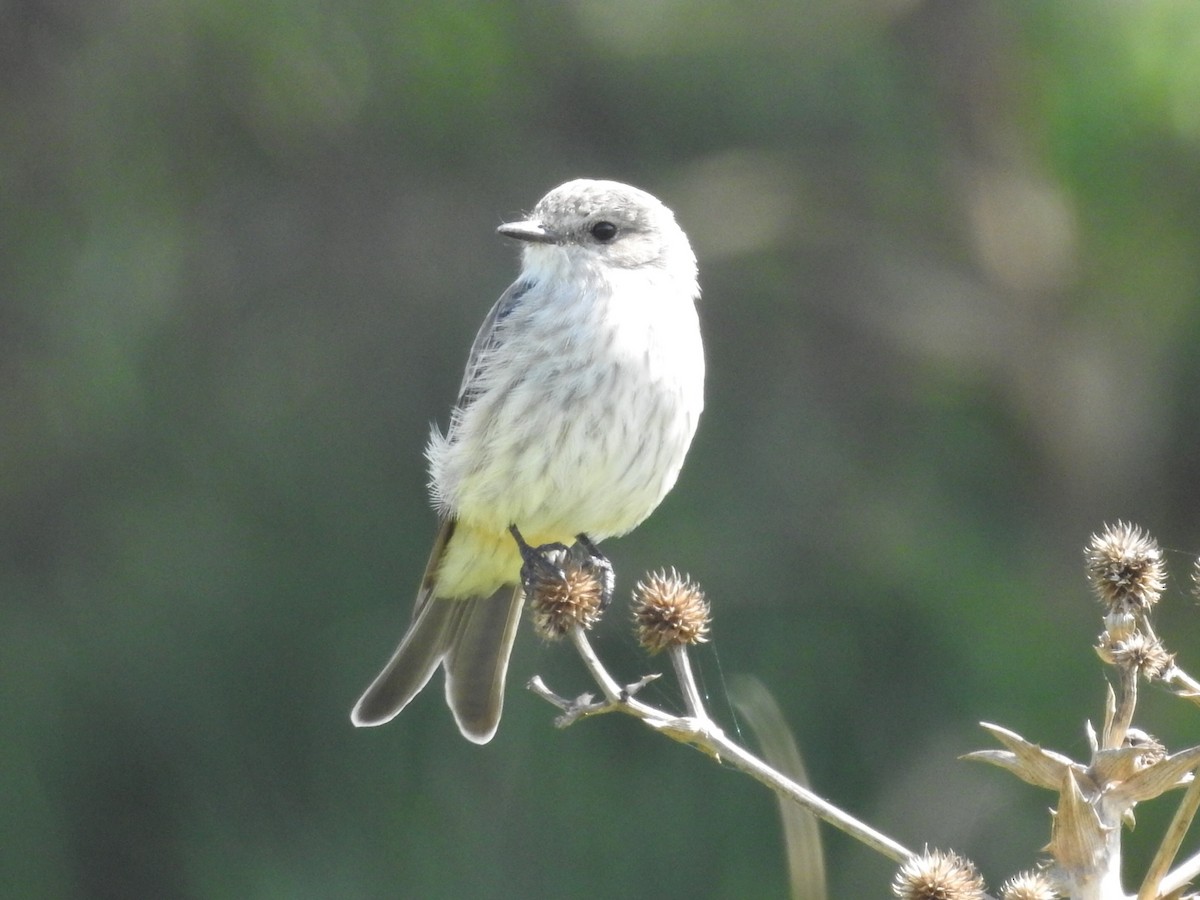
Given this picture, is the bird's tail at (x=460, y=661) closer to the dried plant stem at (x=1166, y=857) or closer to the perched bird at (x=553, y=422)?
the perched bird at (x=553, y=422)

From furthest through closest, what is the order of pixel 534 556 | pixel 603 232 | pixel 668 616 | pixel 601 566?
pixel 603 232, pixel 601 566, pixel 534 556, pixel 668 616

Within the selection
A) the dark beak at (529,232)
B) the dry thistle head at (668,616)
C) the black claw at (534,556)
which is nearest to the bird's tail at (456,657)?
A: the black claw at (534,556)

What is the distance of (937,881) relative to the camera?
1.75m

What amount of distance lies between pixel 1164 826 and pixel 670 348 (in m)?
1.83

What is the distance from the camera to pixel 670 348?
10.7 ft

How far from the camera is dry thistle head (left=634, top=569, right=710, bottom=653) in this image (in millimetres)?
2277

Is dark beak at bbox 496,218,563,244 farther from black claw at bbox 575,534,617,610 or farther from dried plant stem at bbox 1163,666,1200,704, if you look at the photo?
dried plant stem at bbox 1163,666,1200,704

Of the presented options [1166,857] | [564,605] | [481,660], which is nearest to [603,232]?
[481,660]

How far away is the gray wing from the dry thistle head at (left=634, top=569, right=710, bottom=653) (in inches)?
46.8

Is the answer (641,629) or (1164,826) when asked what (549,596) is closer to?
(641,629)

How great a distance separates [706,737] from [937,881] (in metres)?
0.31

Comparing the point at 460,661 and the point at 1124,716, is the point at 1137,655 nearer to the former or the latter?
the point at 1124,716

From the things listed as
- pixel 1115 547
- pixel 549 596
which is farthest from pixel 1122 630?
pixel 549 596

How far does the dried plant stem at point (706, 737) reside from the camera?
1.60 m
